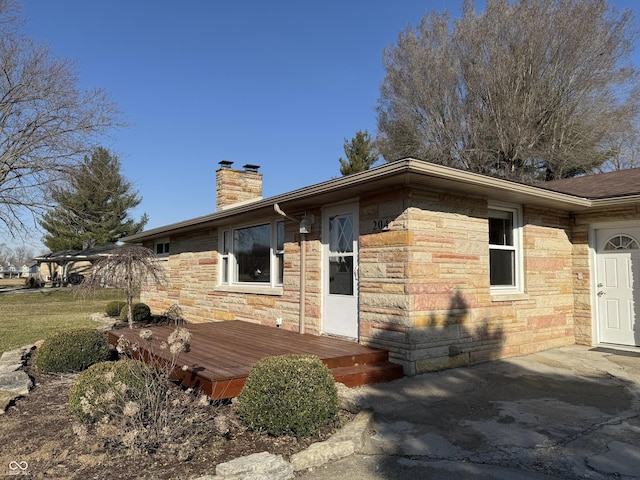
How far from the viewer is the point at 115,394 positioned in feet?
12.9

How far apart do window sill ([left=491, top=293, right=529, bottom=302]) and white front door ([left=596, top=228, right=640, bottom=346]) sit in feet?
5.70

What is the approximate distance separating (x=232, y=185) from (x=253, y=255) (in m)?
3.47

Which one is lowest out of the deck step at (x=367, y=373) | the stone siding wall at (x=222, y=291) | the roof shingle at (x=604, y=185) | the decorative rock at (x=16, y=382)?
the decorative rock at (x=16, y=382)

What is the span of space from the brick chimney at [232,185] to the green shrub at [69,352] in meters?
6.41

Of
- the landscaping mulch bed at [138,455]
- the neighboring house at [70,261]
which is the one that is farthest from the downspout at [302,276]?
the neighboring house at [70,261]

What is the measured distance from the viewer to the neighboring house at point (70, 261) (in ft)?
103

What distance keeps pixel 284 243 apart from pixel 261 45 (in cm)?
764

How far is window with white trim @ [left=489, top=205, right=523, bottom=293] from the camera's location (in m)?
7.22

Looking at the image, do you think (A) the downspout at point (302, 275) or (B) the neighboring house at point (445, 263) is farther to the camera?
(A) the downspout at point (302, 275)

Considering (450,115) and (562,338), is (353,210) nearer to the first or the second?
(562,338)

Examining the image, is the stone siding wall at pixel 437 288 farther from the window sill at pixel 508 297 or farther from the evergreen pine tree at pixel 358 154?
the evergreen pine tree at pixel 358 154

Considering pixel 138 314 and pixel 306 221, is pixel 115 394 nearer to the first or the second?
pixel 306 221

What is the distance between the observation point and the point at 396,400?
16.3 ft

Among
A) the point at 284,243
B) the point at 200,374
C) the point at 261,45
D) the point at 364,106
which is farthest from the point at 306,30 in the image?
the point at 200,374
